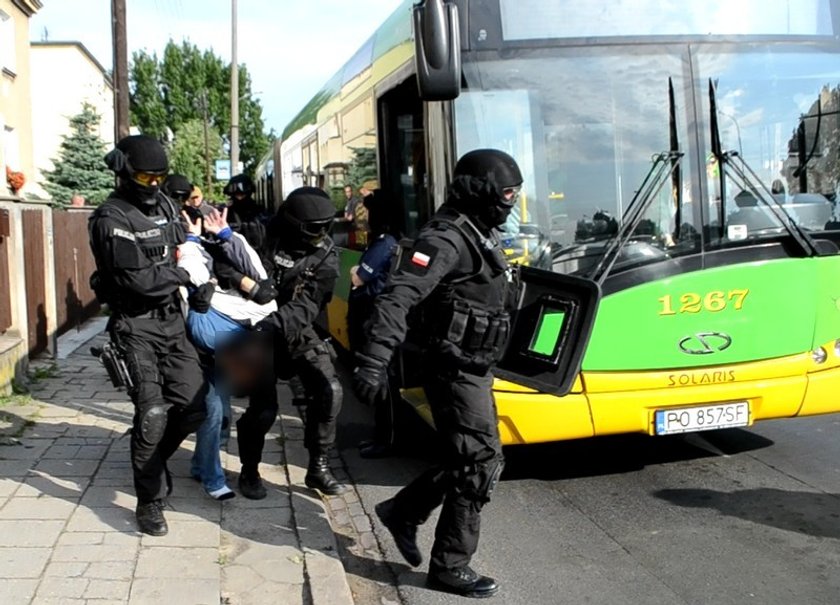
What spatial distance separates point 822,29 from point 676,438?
2920mm

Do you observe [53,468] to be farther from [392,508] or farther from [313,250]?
[392,508]

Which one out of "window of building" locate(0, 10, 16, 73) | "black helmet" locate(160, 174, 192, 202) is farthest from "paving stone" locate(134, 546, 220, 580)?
"window of building" locate(0, 10, 16, 73)

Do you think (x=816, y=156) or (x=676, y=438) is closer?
(x=816, y=156)

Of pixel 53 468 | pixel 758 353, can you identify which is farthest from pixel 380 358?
pixel 53 468

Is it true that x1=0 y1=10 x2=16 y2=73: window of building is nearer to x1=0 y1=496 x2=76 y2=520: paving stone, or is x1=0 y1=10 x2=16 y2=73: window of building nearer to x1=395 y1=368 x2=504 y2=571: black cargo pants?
x1=0 y1=496 x2=76 y2=520: paving stone

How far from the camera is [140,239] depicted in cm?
481

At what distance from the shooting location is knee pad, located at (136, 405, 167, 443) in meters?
4.92


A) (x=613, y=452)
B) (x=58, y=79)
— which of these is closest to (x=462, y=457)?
(x=613, y=452)

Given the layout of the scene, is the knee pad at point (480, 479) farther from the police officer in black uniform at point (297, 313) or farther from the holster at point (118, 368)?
the holster at point (118, 368)

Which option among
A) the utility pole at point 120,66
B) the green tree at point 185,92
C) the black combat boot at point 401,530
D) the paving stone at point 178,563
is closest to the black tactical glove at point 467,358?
the black combat boot at point 401,530

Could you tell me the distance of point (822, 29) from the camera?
20.0 ft

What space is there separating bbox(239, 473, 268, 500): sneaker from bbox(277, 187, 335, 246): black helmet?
1399mm

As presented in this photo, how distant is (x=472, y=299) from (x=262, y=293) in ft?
5.04

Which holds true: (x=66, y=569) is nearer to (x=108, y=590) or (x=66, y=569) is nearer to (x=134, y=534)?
(x=108, y=590)
